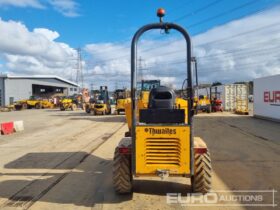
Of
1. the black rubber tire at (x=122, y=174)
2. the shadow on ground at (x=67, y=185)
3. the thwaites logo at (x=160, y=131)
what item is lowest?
the shadow on ground at (x=67, y=185)

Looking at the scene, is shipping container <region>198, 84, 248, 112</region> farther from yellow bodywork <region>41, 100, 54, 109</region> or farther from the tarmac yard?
yellow bodywork <region>41, 100, 54, 109</region>

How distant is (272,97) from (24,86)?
55.7 meters

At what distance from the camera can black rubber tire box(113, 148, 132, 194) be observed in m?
7.13

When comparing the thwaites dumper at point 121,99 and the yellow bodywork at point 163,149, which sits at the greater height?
the thwaites dumper at point 121,99

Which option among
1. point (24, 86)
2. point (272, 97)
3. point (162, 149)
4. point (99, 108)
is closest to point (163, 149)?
point (162, 149)

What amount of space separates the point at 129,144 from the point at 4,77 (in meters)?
64.7

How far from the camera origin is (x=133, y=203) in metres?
6.84

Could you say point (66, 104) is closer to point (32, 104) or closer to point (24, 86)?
point (32, 104)

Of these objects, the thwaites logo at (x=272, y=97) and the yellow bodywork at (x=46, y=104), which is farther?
the yellow bodywork at (x=46, y=104)

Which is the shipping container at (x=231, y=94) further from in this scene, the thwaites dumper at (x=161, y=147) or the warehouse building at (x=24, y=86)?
the warehouse building at (x=24, y=86)

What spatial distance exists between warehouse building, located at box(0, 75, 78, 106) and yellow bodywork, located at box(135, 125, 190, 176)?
64.9 metres

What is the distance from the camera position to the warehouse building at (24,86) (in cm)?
6744

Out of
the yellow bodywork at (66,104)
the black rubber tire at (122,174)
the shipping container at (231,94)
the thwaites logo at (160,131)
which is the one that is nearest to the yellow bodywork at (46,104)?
the yellow bodywork at (66,104)

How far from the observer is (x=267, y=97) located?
1096 inches
